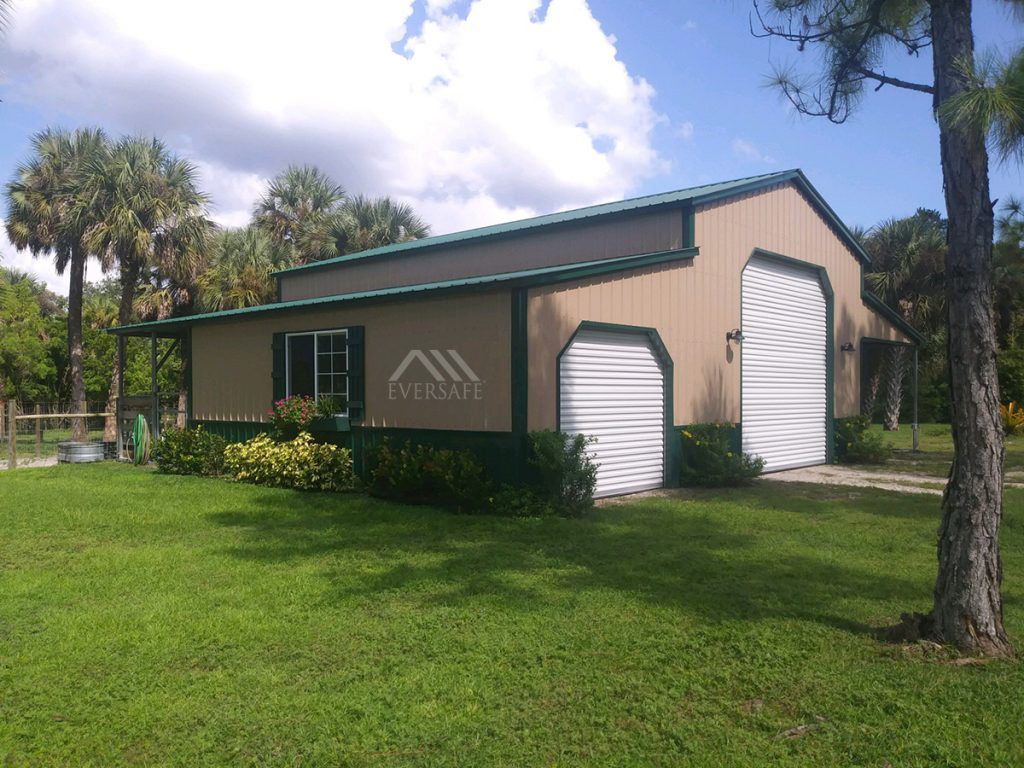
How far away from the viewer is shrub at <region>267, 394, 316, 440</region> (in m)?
11.9

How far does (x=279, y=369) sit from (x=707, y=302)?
7.04 m

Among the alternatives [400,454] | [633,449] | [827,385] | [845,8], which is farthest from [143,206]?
[845,8]

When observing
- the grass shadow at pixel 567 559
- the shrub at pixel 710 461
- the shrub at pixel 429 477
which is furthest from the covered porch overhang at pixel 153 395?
the shrub at pixel 710 461

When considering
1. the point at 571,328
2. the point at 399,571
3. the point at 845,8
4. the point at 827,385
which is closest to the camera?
the point at 845,8

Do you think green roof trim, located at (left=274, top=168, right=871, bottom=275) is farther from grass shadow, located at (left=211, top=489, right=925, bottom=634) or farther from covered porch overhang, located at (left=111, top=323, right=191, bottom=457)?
grass shadow, located at (left=211, top=489, right=925, bottom=634)

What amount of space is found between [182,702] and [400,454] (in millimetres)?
6337

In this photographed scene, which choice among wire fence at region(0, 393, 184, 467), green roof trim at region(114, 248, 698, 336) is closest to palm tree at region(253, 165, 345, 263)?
wire fence at region(0, 393, 184, 467)

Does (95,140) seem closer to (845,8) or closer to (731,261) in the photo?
(731,261)

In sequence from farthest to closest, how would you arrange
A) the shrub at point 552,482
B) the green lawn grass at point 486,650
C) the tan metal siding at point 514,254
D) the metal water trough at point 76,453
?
the metal water trough at point 76,453
the tan metal siding at point 514,254
the shrub at point 552,482
the green lawn grass at point 486,650

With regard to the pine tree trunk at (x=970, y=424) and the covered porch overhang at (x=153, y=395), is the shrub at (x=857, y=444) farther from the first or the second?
the covered porch overhang at (x=153, y=395)

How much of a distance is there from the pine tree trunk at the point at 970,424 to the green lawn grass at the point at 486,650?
0.30m

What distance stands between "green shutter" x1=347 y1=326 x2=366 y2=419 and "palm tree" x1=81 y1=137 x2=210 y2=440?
11.3 m

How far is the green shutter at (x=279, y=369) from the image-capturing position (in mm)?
12867

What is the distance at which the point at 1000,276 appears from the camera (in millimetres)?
22781
